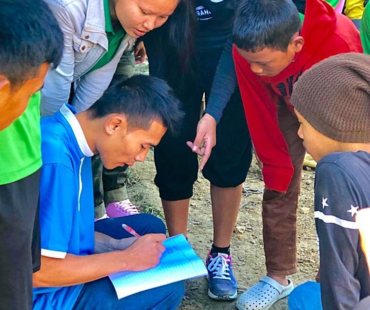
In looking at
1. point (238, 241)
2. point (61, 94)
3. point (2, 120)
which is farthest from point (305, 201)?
point (2, 120)

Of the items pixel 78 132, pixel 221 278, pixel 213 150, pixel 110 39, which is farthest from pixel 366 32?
pixel 221 278

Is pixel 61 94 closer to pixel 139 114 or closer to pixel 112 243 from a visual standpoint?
pixel 139 114

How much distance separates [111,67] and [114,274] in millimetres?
821

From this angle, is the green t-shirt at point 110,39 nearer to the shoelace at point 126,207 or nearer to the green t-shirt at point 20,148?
the green t-shirt at point 20,148

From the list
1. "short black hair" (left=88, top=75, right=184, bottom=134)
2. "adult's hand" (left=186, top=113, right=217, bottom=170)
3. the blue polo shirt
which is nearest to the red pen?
the blue polo shirt

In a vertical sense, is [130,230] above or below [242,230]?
above

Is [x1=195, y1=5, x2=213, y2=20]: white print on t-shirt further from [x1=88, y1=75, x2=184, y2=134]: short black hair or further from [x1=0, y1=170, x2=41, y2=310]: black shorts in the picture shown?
[x1=0, y1=170, x2=41, y2=310]: black shorts

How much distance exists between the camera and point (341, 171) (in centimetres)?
150

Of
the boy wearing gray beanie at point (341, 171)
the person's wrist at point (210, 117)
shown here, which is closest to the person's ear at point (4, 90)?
the boy wearing gray beanie at point (341, 171)

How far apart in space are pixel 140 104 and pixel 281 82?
62 cm

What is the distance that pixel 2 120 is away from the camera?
4.07 feet

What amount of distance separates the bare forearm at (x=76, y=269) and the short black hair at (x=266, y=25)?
2.90 ft

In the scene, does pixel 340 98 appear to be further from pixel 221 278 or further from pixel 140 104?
pixel 221 278

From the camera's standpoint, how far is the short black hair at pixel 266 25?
1988 mm
